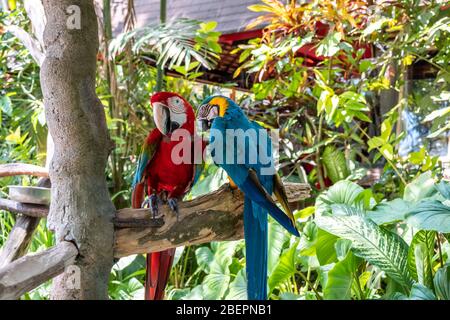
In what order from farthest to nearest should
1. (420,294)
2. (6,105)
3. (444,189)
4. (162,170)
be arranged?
(6,105) < (444,189) < (420,294) < (162,170)

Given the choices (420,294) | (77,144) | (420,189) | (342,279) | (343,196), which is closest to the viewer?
(77,144)

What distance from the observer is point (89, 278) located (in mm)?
844

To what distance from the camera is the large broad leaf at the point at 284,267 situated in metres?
1.60

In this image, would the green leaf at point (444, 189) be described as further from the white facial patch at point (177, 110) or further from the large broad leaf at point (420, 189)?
the white facial patch at point (177, 110)

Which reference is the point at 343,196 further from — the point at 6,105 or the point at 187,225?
the point at 6,105

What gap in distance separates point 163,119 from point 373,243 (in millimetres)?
766

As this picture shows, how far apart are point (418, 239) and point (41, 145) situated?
1.62 m

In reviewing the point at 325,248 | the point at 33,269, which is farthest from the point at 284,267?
the point at 33,269

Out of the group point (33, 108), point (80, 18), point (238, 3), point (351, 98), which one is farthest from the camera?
→ point (238, 3)

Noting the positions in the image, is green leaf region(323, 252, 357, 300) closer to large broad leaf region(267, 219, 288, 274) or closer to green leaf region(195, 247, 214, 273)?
large broad leaf region(267, 219, 288, 274)

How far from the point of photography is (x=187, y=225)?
976 millimetres

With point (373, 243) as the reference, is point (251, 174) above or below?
above

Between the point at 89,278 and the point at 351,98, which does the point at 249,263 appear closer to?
the point at 89,278
